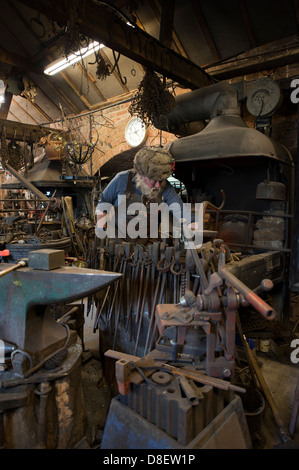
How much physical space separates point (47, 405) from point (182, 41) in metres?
5.54

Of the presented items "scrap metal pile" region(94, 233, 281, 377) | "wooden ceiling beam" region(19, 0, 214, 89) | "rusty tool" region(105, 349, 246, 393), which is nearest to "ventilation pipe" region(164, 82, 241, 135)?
"wooden ceiling beam" region(19, 0, 214, 89)

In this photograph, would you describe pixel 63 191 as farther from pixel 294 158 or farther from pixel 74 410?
pixel 74 410

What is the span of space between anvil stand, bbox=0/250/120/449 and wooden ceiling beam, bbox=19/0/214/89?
87.0 inches

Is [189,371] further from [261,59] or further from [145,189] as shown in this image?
[261,59]

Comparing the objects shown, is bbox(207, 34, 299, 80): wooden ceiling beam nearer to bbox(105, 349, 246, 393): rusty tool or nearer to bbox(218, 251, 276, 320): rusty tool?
bbox(218, 251, 276, 320): rusty tool

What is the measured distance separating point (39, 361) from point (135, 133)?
556cm

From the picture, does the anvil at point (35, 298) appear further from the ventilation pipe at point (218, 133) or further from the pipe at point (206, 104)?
the pipe at point (206, 104)

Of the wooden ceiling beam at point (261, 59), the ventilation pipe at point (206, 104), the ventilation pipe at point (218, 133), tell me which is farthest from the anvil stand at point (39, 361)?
the wooden ceiling beam at point (261, 59)

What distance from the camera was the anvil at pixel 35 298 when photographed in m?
1.53

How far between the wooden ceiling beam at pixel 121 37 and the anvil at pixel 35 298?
2.26 meters

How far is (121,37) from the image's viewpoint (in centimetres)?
299

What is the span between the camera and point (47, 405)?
5.33 feet

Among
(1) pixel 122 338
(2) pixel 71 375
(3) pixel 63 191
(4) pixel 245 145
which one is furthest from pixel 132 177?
(3) pixel 63 191

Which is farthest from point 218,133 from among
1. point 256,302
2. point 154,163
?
point 256,302
